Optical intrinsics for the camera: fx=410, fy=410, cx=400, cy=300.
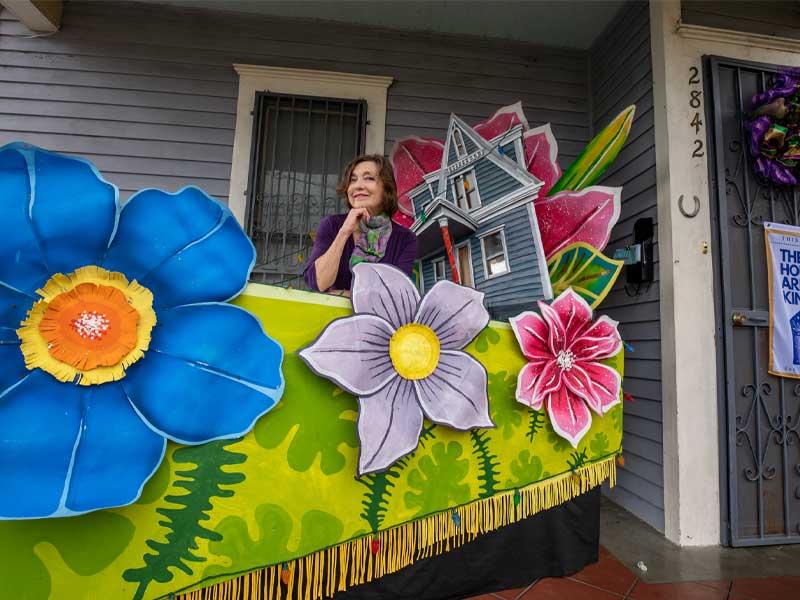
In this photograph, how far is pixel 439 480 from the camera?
88 cm

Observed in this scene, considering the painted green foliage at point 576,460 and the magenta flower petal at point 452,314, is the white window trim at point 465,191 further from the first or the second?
the painted green foliage at point 576,460

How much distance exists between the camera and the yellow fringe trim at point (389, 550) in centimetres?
75

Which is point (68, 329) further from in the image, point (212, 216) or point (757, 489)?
point (757, 489)

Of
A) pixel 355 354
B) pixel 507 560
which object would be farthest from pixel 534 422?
pixel 355 354

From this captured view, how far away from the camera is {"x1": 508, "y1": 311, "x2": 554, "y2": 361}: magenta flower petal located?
38.2 inches

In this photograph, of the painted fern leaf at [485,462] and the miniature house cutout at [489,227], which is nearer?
the painted fern leaf at [485,462]

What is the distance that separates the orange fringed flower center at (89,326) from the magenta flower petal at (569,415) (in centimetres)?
88

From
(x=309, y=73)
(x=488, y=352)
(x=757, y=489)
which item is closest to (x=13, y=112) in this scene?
(x=309, y=73)

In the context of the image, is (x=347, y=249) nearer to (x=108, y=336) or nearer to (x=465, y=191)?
(x=108, y=336)

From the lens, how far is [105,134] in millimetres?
2627

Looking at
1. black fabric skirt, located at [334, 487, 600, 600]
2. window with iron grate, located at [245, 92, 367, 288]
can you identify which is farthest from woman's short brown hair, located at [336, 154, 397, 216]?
window with iron grate, located at [245, 92, 367, 288]

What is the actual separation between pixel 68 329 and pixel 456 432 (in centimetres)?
72

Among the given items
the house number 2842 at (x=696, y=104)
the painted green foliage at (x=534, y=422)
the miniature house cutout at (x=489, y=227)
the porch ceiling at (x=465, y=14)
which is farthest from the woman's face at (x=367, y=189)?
the porch ceiling at (x=465, y=14)

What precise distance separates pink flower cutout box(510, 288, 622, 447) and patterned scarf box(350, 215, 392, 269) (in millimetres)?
427
